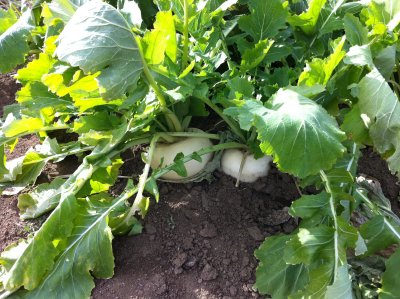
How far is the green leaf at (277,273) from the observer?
5.78 ft

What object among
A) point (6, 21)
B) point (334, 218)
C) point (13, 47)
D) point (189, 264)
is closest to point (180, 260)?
point (189, 264)

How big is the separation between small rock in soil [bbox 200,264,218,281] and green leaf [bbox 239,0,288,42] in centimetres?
107

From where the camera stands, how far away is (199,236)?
2.03 m

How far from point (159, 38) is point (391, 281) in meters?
1.17

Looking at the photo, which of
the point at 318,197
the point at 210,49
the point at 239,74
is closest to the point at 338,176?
the point at 318,197

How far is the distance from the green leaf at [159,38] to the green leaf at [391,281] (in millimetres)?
1092

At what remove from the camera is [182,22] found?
2059 millimetres

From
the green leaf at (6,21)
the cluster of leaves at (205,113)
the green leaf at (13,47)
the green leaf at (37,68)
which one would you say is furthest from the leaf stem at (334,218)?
the green leaf at (6,21)

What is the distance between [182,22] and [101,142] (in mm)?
631

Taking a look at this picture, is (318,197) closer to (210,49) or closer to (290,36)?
(210,49)

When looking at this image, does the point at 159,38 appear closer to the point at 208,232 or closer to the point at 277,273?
the point at 208,232

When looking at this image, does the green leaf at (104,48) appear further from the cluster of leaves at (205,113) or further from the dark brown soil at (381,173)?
the dark brown soil at (381,173)

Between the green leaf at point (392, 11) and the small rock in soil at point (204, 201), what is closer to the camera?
the green leaf at point (392, 11)

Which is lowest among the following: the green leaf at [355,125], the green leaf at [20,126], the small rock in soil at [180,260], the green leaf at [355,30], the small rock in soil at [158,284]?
the small rock in soil at [158,284]
